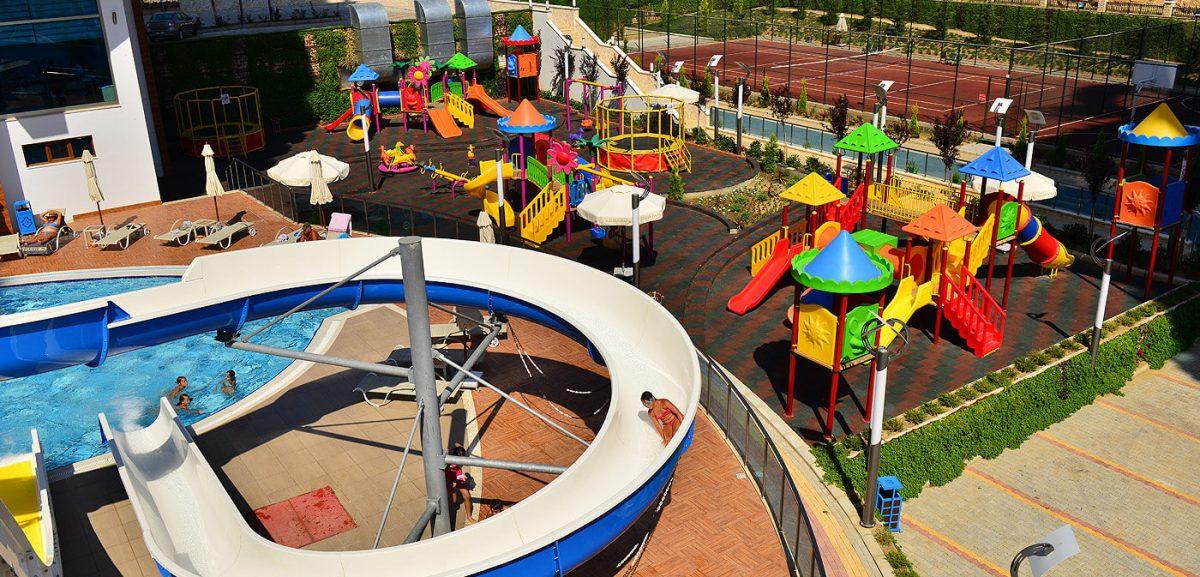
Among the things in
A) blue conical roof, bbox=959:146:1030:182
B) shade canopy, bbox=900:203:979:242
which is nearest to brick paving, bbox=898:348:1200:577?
shade canopy, bbox=900:203:979:242

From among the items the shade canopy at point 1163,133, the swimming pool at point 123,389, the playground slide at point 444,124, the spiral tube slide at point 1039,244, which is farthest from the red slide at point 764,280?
the playground slide at point 444,124

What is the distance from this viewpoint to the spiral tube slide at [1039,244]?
25.1 metres

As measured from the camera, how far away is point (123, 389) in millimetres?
21359

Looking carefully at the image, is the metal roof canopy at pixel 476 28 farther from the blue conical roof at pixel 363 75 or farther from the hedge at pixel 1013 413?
the hedge at pixel 1013 413

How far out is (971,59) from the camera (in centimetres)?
6191

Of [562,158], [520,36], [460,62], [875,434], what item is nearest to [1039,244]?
[875,434]

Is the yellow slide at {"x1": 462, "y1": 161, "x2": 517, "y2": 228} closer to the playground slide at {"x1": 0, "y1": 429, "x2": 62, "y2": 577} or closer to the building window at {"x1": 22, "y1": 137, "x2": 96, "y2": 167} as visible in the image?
the building window at {"x1": 22, "y1": 137, "x2": 96, "y2": 167}

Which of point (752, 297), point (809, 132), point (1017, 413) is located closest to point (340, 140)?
point (809, 132)

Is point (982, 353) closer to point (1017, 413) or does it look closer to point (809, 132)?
point (1017, 413)

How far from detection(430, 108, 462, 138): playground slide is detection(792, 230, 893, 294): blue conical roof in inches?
959

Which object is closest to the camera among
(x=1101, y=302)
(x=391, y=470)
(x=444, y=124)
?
(x=391, y=470)

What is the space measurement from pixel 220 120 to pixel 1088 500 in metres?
33.6

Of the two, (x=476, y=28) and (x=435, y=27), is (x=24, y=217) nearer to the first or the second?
(x=435, y=27)

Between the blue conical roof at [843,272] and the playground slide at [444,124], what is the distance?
79.9ft
